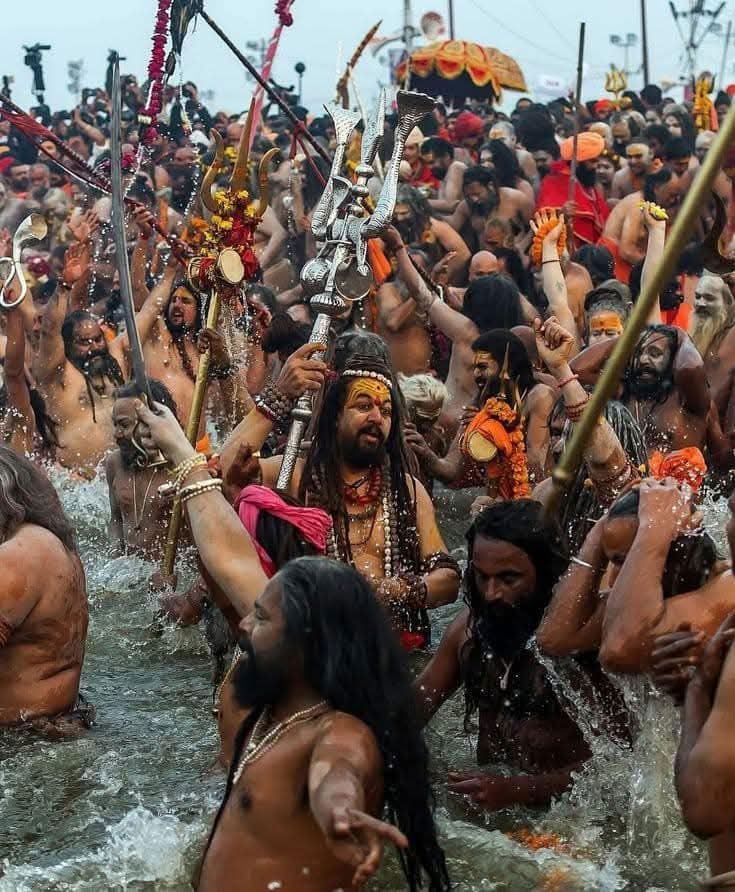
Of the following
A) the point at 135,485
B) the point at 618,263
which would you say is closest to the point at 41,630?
the point at 135,485

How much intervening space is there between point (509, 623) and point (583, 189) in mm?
7934

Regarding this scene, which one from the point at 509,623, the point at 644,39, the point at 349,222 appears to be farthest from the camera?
the point at 644,39

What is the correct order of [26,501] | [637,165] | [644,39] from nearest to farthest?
1. [26,501]
2. [637,165]
3. [644,39]

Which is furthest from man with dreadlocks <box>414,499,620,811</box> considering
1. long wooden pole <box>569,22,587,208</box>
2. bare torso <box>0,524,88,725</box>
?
long wooden pole <box>569,22,587,208</box>

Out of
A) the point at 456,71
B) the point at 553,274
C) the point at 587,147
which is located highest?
the point at 456,71

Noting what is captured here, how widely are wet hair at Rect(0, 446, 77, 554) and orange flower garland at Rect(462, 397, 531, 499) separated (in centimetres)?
205

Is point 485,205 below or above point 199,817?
above

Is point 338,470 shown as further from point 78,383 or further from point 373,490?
point 78,383

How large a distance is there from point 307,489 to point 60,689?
1.16 metres

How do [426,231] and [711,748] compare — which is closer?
[711,748]

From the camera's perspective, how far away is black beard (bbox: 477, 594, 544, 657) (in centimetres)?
448

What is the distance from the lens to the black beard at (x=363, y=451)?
5.49 metres

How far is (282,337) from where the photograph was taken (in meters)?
8.02

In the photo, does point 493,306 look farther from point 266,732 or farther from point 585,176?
point 266,732
